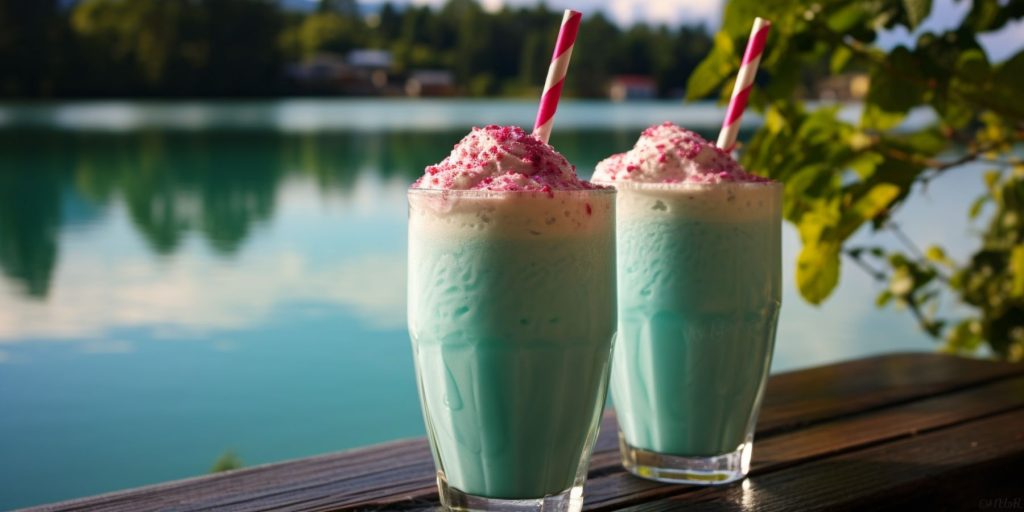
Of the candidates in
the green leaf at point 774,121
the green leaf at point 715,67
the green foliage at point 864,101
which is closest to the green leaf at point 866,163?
the green foliage at point 864,101

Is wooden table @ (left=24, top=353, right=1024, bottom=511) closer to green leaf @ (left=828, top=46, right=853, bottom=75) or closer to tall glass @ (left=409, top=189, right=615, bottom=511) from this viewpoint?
tall glass @ (left=409, top=189, right=615, bottom=511)

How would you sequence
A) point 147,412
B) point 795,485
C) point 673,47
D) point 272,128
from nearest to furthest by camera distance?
point 795,485, point 147,412, point 272,128, point 673,47

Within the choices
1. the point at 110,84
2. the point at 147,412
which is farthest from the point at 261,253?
the point at 110,84

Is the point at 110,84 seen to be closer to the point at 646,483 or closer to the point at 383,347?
the point at 383,347

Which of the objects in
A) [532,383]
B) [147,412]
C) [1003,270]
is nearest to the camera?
[532,383]

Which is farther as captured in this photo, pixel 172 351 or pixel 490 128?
pixel 172 351

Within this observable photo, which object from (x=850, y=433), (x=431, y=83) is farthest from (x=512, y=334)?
(x=431, y=83)

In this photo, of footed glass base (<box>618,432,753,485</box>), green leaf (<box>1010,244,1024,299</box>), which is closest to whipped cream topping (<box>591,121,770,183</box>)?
footed glass base (<box>618,432,753,485</box>)
